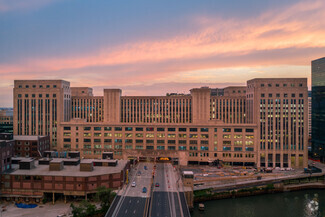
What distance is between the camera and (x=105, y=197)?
82312 millimetres

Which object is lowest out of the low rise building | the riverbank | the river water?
the river water

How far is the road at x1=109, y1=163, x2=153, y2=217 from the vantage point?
7362 centimetres

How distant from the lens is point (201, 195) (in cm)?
9950

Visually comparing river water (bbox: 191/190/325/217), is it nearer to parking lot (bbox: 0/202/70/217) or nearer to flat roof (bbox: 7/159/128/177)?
flat roof (bbox: 7/159/128/177)

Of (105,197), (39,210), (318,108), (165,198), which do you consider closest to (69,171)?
(39,210)

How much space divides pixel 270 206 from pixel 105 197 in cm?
6680

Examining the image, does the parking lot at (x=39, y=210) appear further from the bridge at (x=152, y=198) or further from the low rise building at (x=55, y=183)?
the bridge at (x=152, y=198)

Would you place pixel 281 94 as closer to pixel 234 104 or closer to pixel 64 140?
pixel 234 104

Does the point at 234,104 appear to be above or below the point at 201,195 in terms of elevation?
above

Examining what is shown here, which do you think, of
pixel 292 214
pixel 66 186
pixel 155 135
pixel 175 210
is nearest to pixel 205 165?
pixel 155 135

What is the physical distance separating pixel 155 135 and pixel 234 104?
6684cm

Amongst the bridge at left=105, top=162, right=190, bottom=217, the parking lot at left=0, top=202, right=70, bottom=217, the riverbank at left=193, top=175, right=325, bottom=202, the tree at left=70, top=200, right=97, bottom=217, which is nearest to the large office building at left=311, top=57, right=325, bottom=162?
the riverbank at left=193, top=175, right=325, bottom=202

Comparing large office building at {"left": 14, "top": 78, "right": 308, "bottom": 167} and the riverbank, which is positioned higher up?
large office building at {"left": 14, "top": 78, "right": 308, "bottom": 167}

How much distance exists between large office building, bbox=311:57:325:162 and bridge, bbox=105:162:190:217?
105m
